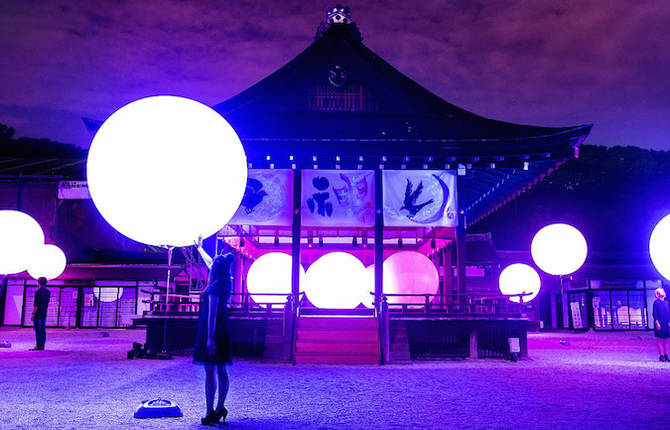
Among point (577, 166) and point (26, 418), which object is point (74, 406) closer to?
point (26, 418)

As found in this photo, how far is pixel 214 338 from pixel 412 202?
1018 centimetres

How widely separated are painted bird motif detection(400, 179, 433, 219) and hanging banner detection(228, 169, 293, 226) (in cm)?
336

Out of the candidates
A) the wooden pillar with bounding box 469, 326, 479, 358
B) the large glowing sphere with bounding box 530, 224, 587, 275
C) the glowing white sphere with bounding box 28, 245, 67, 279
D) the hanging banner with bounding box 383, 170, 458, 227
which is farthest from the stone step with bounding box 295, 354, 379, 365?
the glowing white sphere with bounding box 28, 245, 67, 279

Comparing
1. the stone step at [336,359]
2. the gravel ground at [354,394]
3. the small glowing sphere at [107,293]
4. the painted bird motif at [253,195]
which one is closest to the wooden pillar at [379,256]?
the stone step at [336,359]

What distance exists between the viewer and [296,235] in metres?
14.8

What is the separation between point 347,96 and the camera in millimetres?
17062

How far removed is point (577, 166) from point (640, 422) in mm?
45179

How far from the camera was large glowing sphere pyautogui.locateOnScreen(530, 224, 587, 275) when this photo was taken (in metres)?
13.1

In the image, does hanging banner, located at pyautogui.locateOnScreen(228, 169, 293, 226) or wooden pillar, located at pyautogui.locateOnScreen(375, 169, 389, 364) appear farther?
hanging banner, located at pyautogui.locateOnScreen(228, 169, 293, 226)

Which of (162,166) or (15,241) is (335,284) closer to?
(15,241)

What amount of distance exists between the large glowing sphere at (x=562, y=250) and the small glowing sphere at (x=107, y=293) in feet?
82.4

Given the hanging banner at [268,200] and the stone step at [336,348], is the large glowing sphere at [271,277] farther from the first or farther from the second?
the stone step at [336,348]

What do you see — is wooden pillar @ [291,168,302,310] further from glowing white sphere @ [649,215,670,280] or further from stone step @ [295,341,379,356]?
glowing white sphere @ [649,215,670,280]

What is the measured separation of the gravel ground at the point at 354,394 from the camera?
611 centimetres
